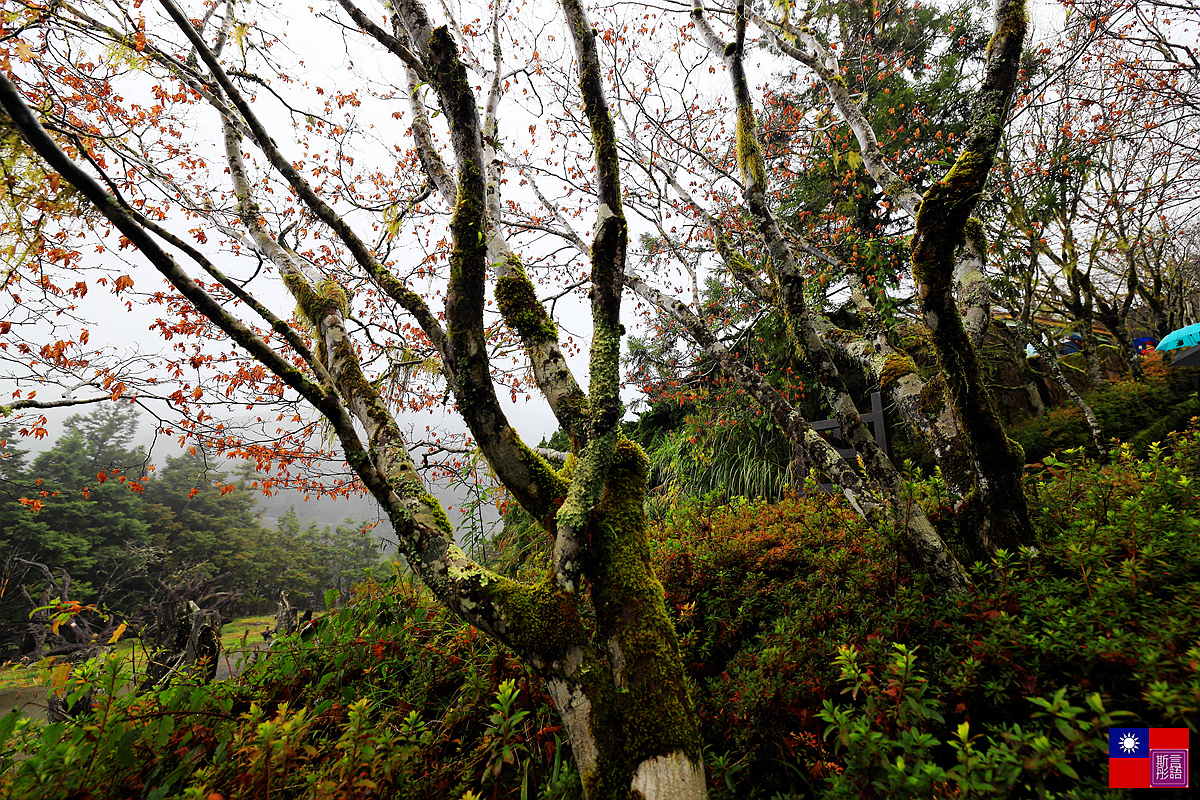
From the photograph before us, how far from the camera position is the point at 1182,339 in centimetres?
855

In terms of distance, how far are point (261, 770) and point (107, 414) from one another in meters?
23.3

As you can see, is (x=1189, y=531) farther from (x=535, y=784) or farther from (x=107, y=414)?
(x=107, y=414)

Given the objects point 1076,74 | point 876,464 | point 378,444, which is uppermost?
point 1076,74

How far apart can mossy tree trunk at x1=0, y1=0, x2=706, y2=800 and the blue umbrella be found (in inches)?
522

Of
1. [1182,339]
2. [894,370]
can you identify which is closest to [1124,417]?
[1182,339]

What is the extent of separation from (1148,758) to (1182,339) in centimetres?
1295

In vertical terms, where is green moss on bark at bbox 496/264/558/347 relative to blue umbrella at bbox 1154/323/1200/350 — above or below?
below

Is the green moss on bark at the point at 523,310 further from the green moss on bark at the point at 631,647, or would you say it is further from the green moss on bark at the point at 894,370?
the green moss on bark at the point at 894,370

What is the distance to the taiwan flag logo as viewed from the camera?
1.10 meters

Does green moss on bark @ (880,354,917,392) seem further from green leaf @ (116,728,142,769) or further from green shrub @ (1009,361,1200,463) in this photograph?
green shrub @ (1009,361,1200,463)

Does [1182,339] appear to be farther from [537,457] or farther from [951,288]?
[537,457]

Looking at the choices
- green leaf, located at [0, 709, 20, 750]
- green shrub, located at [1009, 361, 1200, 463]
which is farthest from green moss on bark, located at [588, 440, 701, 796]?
green shrub, located at [1009, 361, 1200, 463]

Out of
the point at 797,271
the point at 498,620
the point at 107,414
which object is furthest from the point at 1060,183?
the point at 107,414

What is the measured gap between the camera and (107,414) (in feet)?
53.5
